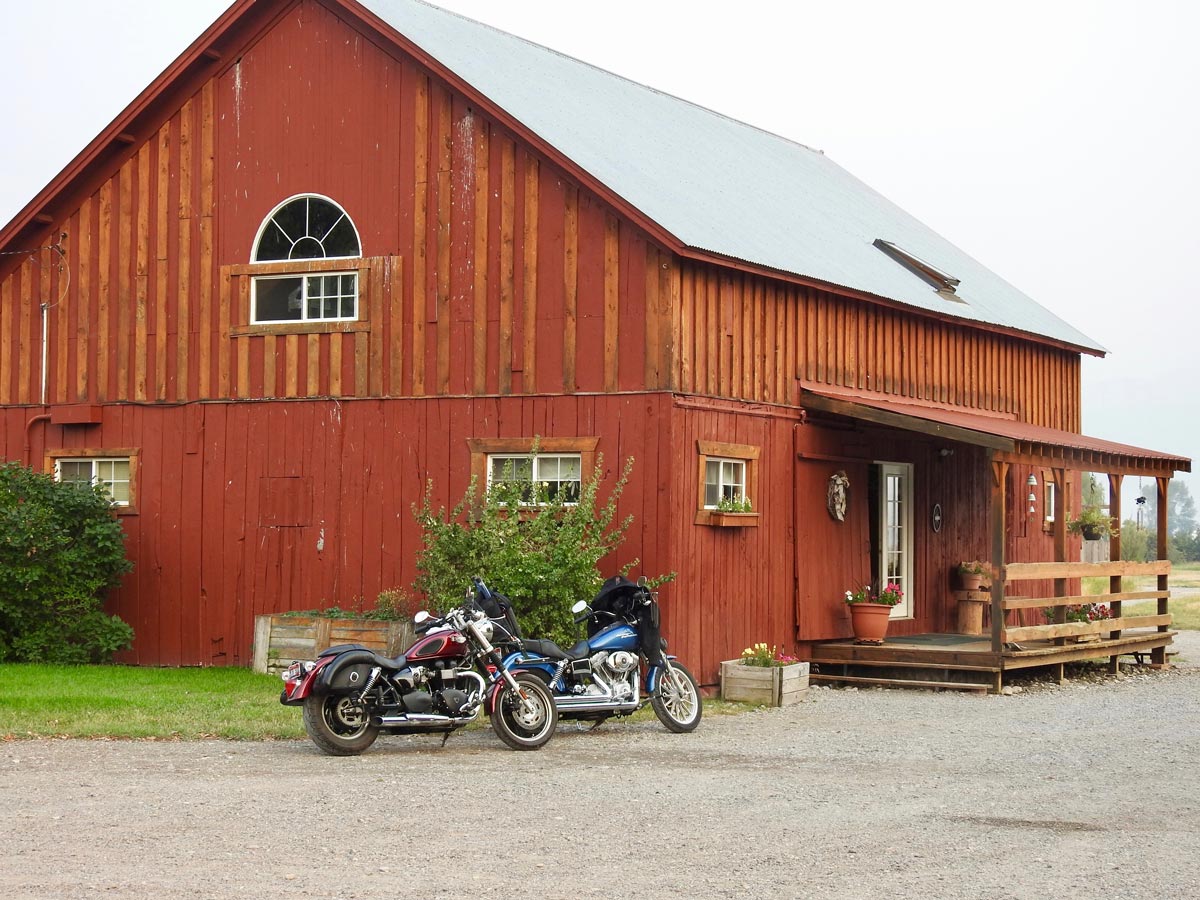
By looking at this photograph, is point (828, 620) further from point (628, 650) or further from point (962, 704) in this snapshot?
point (628, 650)

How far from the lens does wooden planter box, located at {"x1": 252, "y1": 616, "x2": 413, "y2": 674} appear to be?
618 inches

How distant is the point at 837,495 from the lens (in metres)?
18.5

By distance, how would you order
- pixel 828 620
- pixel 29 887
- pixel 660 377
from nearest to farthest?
pixel 29 887
pixel 660 377
pixel 828 620

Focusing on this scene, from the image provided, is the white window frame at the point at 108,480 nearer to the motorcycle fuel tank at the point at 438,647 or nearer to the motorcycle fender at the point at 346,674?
the motorcycle fuel tank at the point at 438,647

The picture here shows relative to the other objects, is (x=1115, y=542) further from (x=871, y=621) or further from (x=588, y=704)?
(x=588, y=704)

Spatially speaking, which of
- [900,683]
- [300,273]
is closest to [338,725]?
[300,273]

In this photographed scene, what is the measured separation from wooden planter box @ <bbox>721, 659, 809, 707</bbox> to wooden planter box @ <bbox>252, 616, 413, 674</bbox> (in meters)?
3.02

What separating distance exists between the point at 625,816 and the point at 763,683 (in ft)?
21.0

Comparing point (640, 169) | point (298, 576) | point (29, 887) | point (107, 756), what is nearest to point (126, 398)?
point (298, 576)

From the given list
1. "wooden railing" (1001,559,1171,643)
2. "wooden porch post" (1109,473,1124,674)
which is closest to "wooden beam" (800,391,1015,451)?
"wooden railing" (1001,559,1171,643)

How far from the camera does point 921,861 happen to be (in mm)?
8094

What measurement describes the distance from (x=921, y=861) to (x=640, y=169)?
35.5 feet

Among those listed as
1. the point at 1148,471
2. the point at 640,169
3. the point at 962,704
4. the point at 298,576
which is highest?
the point at 640,169

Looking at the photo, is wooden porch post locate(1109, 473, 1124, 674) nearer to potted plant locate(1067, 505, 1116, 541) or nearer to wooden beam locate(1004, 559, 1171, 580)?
wooden beam locate(1004, 559, 1171, 580)
